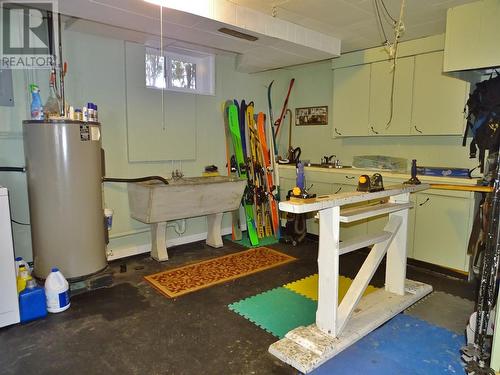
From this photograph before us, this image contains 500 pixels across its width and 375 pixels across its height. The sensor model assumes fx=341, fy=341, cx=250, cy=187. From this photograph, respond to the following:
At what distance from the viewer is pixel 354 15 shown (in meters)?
3.16

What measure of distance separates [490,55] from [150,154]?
11.4 ft

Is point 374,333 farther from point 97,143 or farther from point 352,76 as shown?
point 352,76

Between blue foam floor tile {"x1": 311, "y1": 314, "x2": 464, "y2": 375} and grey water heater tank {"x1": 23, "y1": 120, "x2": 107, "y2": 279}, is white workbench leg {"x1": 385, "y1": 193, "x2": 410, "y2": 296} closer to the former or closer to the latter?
blue foam floor tile {"x1": 311, "y1": 314, "x2": 464, "y2": 375}

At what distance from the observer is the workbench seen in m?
2.06

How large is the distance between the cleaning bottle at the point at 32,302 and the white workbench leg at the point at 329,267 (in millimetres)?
2099

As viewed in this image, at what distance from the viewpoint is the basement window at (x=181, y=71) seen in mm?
4160

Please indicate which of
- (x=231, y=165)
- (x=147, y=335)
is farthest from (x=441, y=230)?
(x=147, y=335)

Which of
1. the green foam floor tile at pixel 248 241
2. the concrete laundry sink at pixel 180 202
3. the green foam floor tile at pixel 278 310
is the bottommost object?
the green foam floor tile at pixel 278 310

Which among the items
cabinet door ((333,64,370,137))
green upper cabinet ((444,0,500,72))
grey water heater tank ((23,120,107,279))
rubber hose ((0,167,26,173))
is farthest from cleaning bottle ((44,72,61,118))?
green upper cabinet ((444,0,500,72))

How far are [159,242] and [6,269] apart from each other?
1611 millimetres

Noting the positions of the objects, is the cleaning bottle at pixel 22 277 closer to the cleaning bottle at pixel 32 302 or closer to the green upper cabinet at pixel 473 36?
the cleaning bottle at pixel 32 302

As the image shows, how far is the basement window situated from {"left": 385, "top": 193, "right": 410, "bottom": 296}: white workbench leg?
9.43ft

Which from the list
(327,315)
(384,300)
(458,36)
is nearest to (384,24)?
(458,36)

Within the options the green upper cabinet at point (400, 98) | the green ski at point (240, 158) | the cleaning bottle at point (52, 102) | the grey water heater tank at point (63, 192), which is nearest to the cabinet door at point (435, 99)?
the green upper cabinet at point (400, 98)
